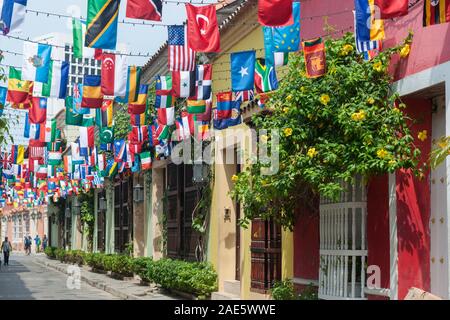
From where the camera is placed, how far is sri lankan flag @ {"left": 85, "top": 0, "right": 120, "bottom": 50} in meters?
11.3

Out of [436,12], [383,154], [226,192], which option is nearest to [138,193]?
[226,192]

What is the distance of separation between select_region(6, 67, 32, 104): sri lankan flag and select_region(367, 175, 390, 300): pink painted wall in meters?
8.79

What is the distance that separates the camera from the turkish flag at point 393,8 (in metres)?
9.20

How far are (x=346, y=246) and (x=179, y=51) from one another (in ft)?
15.7

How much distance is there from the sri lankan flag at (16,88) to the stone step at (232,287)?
6.13m

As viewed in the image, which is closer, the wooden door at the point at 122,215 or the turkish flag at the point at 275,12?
the turkish flag at the point at 275,12

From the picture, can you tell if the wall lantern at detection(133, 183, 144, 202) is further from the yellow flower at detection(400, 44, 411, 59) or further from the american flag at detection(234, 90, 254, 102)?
the yellow flower at detection(400, 44, 411, 59)

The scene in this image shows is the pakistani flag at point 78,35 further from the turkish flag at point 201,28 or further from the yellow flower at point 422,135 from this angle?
the yellow flower at point 422,135

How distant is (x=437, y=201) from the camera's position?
971 cm

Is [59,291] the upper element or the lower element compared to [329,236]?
lower

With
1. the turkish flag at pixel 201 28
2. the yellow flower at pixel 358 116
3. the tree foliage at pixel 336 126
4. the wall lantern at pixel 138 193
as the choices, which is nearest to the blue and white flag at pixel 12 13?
the turkish flag at pixel 201 28
